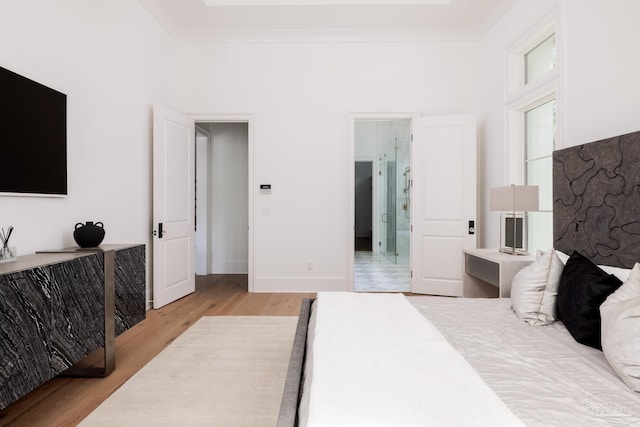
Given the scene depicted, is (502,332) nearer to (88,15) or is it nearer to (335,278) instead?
(335,278)

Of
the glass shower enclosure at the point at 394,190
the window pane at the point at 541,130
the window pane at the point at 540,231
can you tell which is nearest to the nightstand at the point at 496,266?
the window pane at the point at 540,231

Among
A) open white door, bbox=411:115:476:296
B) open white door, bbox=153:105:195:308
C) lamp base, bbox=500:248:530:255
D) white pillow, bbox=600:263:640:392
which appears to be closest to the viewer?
white pillow, bbox=600:263:640:392

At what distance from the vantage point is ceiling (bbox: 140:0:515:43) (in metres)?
3.76

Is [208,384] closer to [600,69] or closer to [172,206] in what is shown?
[172,206]

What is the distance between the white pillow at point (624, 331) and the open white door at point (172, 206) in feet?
12.0

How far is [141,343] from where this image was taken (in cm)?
269

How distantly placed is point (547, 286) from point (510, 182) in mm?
2044

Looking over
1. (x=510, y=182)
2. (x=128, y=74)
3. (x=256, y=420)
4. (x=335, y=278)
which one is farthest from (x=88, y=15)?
(x=510, y=182)

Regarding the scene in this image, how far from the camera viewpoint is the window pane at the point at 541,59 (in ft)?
9.96

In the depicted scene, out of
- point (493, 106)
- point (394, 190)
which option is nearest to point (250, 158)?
point (493, 106)

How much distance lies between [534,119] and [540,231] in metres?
1.16

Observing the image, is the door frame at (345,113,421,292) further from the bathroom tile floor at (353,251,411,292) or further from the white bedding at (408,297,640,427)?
the white bedding at (408,297,640,427)

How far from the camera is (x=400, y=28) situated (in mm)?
4199

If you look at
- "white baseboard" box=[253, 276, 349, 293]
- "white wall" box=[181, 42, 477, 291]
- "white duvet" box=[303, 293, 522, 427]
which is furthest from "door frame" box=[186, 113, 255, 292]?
"white duvet" box=[303, 293, 522, 427]
